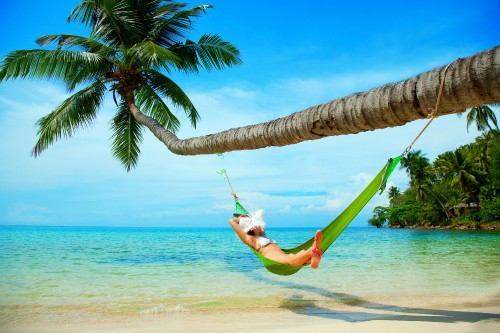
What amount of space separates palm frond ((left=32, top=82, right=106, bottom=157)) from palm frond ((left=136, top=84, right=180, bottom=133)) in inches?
25.0

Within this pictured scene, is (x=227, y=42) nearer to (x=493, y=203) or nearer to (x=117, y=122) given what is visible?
(x=117, y=122)

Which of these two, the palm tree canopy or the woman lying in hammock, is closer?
the palm tree canopy

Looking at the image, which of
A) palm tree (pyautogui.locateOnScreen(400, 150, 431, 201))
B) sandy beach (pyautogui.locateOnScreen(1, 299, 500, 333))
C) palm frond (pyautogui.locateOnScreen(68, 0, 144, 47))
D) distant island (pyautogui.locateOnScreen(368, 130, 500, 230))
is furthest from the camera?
palm tree (pyautogui.locateOnScreen(400, 150, 431, 201))

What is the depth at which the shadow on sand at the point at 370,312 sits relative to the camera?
261 centimetres

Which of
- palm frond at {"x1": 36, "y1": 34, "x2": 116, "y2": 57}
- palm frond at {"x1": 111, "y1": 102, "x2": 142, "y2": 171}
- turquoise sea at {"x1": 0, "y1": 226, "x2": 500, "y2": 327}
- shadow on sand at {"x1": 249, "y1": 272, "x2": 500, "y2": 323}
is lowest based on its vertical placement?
turquoise sea at {"x1": 0, "y1": 226, "x2": 500, "y2": 327}

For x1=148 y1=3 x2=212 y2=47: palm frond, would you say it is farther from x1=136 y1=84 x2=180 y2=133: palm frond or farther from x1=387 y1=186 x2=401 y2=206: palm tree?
x1=387 y1=186 x2=401 y2=206: palm tree

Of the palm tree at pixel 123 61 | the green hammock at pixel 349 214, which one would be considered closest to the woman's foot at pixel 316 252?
the green hammock at pixel 349 214

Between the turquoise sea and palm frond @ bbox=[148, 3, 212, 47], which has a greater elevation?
palm frond @ bbox=[148, 3, 212, 47]

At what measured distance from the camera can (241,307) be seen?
3236mm

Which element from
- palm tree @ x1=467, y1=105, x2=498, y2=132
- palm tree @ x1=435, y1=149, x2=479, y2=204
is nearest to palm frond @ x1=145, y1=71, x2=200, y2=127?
palm tree @ x1=467, y1=105, x2=498, y2=132

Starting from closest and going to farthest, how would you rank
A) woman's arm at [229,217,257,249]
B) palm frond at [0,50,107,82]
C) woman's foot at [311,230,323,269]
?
woman's foot at [311,230,323,269] < woman's arm at [229,217,257,249] < palm frond at [0,50,107,82]

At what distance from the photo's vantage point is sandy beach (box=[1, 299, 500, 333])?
7.85 ft

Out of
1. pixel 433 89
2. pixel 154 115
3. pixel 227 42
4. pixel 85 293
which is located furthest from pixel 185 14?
pixel 433 89

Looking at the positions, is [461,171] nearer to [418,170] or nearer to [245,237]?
[418,170]
